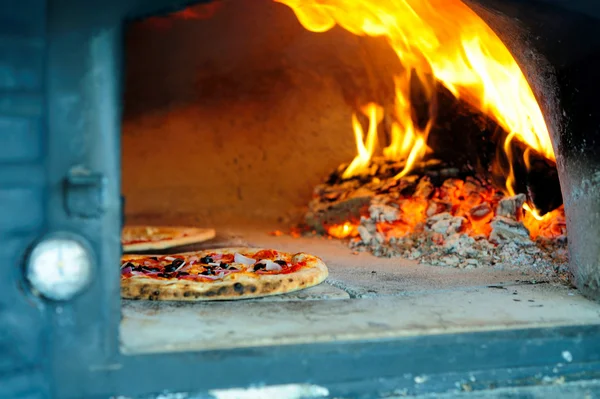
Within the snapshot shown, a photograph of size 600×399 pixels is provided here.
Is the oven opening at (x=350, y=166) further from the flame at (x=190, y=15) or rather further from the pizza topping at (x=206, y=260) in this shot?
the pizza topping at (x=206, y=260)

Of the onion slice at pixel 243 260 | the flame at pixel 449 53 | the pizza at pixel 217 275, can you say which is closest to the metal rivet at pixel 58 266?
the pizza at pixel 217 275

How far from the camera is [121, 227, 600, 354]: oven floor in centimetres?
184

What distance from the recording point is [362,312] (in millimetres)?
2129

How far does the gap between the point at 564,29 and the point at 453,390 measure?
4.27 ft

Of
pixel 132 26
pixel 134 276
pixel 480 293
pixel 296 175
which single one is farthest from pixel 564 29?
pixel 132 26

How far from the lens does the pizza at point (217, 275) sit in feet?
Result: 7.54

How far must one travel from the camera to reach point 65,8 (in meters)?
1.65

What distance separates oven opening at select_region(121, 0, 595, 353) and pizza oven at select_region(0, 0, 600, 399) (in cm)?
2

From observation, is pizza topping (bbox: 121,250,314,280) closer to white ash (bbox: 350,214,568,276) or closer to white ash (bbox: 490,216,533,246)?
white ash (bbox: 350,214,568,276)

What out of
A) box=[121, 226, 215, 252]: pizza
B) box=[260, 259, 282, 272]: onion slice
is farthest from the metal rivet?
box=[121, 226, 215, 252]: pizza

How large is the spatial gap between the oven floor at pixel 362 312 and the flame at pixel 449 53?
0.91 m

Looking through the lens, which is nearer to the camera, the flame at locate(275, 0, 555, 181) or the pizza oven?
the pizza oven

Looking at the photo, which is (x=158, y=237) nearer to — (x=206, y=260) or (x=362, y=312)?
(x=206, y=260)

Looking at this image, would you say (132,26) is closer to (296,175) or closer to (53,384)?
(296,175)
